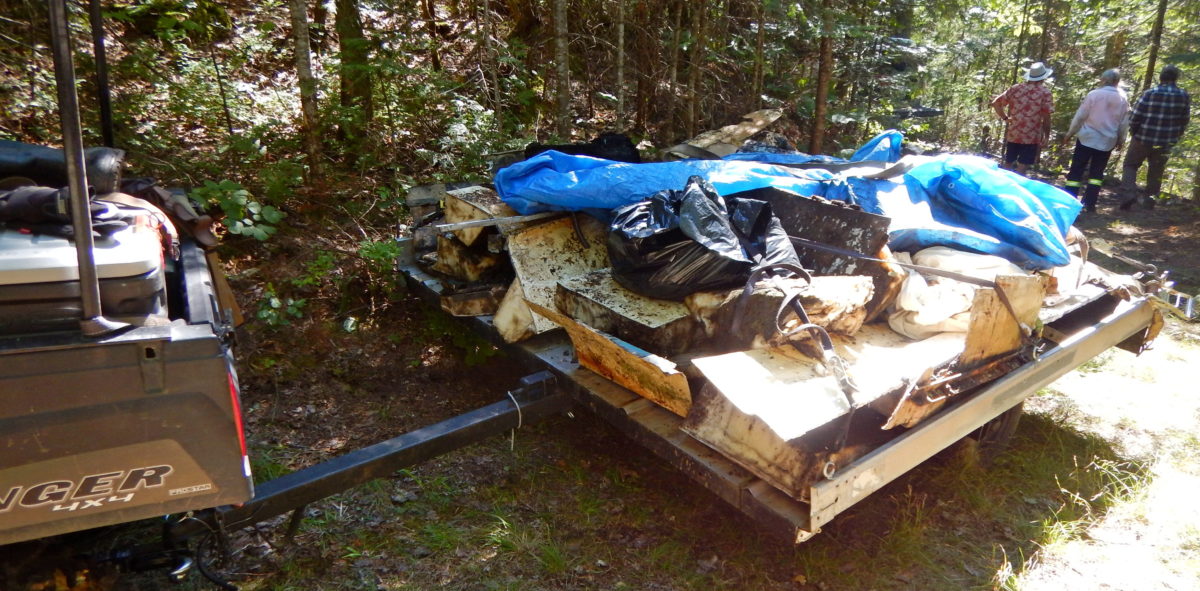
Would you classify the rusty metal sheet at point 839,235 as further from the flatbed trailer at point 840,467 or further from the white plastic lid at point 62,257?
the white plastic lid at point 62,257

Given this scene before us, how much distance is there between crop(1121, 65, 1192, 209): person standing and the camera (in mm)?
8977

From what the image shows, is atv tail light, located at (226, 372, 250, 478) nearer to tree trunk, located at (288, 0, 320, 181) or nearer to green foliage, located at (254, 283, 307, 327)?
green foliage, located at (254, 283, 307, 327)

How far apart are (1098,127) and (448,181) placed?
8136mm

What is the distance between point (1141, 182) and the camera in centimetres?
1171

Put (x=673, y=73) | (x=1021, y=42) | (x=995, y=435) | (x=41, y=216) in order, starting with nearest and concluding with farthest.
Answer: (x=41, y=216) < (x=995, y=435) < (x=673, y=73) < (x=1021, y=42)

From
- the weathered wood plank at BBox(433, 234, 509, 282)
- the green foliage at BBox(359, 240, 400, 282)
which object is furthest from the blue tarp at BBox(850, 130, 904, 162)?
the green foliage at BBox(359, 240, 400, 282)

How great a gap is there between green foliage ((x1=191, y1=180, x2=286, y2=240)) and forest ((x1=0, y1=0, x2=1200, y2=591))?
0.06 ft

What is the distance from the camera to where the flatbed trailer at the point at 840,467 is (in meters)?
2.60

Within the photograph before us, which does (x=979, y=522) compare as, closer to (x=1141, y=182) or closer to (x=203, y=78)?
(x=203, y=78)

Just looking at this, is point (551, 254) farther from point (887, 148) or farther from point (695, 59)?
point (695, 59)

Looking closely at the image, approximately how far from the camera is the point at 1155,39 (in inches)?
426

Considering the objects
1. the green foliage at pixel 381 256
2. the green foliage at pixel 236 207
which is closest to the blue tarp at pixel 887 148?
the green foliage at pixel 381 256

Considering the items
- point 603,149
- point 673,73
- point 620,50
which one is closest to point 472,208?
point 603,149

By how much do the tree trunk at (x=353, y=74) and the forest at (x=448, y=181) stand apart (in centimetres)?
3
